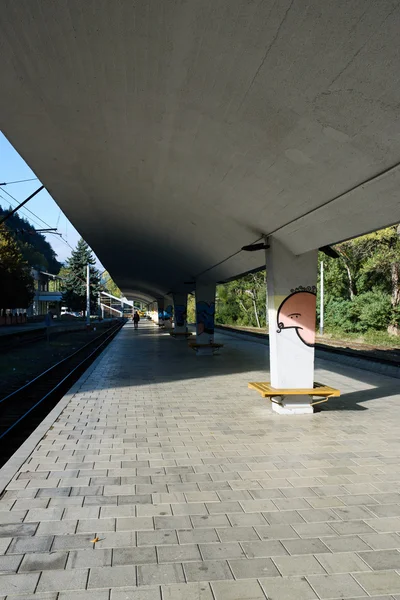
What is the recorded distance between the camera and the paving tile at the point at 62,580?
10.6 ft

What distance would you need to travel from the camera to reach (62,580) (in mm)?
3328

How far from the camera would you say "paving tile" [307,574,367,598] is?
3.17m

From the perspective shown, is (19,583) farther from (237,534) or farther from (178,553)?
(237,534)

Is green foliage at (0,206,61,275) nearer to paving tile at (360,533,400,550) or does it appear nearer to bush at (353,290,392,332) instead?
bush at (353,290,392,332)

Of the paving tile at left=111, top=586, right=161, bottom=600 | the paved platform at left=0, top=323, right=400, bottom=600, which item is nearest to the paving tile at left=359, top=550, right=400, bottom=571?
the paved platform at left=0, top=323, right=400, bottom=600

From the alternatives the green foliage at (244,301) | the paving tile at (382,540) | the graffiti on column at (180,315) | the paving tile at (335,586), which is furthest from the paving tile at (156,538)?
the green foliage at (244,301)

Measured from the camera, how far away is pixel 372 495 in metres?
4.86

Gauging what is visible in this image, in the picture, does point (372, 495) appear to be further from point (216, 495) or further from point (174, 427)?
point (174, 427)

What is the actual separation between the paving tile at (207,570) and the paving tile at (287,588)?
0.86 ft

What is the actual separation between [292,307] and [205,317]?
12.1 m

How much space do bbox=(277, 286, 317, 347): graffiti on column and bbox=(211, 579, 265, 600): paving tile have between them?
19.5 ft

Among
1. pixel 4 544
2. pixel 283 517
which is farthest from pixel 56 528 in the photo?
pixel 283 517

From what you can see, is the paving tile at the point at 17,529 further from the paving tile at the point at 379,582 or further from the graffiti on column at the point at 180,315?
the graffiti on column at the point at 180,315

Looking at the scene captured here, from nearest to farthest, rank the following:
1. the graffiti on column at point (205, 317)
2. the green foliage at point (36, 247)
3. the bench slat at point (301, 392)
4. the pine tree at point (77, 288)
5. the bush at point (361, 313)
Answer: the bench slat at point (301, 392) → the graffiti on column at point (205, 317) → the bush at point (361, 313) → the pine tree at point (77, 288) → the green foliage at point (36, 247)
